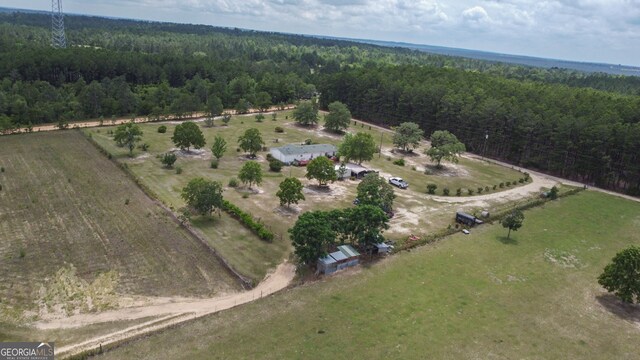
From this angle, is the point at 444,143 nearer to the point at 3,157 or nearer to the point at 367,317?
the point at 367,317

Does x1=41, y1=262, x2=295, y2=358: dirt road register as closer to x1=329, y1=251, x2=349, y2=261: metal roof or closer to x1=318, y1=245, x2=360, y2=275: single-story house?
x1=318, y1=245, x2=360, y2=275: single-story house

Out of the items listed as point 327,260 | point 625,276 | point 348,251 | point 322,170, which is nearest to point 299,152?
point 322,170

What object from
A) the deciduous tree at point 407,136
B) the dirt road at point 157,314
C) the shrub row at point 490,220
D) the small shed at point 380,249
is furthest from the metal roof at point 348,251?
the deciduous tree at point 407,136

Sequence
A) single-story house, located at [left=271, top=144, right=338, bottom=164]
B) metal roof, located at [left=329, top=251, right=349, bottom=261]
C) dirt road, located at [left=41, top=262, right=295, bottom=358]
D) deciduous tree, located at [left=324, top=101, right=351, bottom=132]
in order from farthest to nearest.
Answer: deciduous tree, located at [left=324, top=101, right=351, bottom=132], single-story house, located at [left=271, top=144, right=338, bottom=164], metal roof, located at [left=329, top=251, right=349, bottom=261], dirt road, located at [left=41, top=262, right=295, bottom=358]

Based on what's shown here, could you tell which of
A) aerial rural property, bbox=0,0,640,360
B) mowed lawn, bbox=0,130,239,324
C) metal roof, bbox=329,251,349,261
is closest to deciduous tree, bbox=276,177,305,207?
aerial rural property, bbox=0,0,640,360

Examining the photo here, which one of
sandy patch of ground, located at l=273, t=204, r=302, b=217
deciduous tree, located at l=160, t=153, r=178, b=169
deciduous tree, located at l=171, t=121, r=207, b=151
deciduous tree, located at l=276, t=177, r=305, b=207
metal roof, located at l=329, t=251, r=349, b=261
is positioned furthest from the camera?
deciduous tree, located at l=171, t=121, r=207, b=151

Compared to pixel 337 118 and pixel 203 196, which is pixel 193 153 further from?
pixel 337 118
